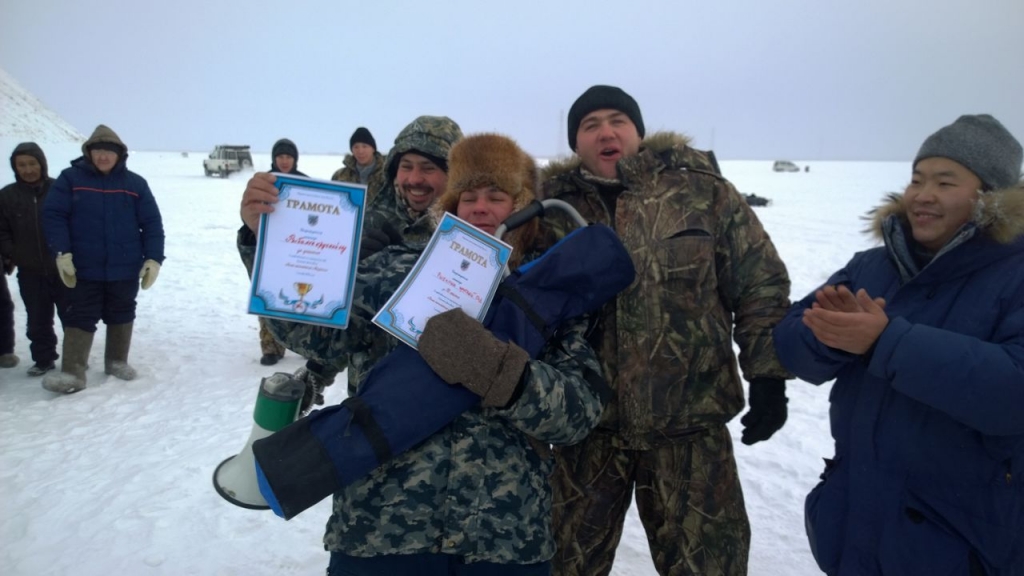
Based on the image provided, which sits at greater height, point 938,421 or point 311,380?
point 938,421

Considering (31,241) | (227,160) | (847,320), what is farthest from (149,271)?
(227,160)

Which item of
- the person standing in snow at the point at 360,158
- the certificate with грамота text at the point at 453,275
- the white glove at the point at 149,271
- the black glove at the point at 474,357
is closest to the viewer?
the black glove at the point at 474,357

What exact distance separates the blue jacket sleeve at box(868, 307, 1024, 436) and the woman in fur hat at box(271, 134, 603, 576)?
822 mm

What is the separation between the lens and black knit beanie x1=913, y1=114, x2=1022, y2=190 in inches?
66.6

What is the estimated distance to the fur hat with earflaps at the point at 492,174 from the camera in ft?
6.27

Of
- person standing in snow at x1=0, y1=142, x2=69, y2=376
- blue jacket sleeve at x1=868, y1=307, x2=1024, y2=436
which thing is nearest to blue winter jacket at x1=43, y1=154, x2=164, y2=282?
person standing in snow at x1=0, y1=142, x2=69, y2=376

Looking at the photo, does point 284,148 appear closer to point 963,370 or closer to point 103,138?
point 103,138

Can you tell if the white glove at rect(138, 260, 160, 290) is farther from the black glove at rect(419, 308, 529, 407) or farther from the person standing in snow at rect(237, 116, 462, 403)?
the black glove at rect(419, 308, 529, 407)

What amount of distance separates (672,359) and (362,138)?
540 centimetres

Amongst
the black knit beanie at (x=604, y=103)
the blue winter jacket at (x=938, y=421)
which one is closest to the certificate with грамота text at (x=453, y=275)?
the black knit beanie at (x=604, y=103)

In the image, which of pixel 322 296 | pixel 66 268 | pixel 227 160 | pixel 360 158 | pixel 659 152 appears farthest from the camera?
pixel 227 160

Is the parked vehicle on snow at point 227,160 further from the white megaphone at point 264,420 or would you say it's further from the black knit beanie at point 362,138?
the white megaphone at point 264,420

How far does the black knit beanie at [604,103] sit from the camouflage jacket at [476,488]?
1070 mm

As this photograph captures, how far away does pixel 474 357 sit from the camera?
158 centimetres
